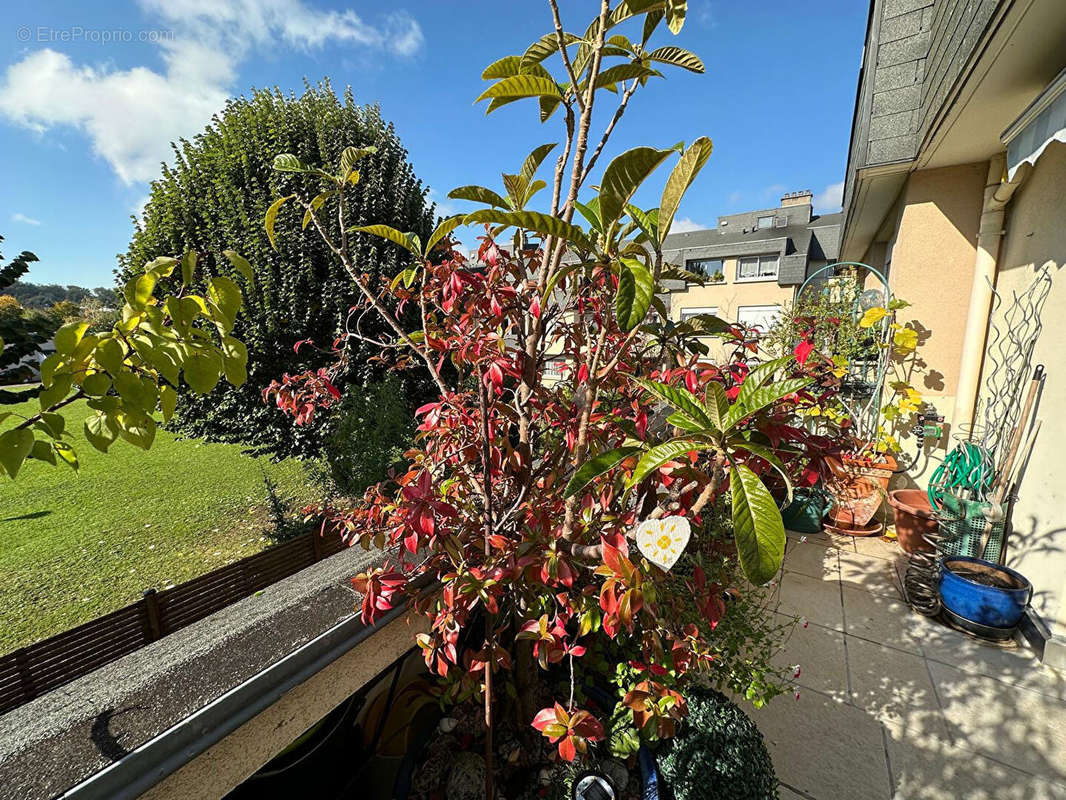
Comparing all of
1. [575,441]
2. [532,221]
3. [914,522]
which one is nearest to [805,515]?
[914,522]

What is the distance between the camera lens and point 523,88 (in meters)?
0.99

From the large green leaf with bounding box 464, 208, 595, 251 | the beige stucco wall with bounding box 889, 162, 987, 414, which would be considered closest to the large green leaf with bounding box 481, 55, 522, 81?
the large green leaf with bounding box 464, 208, 595, 251

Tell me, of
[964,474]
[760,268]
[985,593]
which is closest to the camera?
[985,593]

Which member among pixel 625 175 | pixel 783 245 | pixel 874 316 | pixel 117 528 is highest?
pixel 783 245

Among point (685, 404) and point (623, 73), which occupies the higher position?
point (623, 73)

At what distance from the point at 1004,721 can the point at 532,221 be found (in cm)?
364

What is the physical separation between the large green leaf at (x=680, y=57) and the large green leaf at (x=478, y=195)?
1.72 feet

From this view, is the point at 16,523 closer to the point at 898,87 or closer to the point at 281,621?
the point at 281,621

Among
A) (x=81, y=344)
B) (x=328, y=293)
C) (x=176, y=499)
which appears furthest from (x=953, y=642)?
(x=176, y=499)

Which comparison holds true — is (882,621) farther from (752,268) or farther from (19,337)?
(752,268)

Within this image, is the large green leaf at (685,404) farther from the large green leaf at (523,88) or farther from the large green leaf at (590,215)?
the large green leaf at (523,88)

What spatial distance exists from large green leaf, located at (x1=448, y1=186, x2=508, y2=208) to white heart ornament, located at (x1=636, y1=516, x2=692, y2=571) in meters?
0.81

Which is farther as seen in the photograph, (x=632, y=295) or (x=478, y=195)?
(x=478, y=195)

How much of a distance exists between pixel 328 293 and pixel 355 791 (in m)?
4.36
